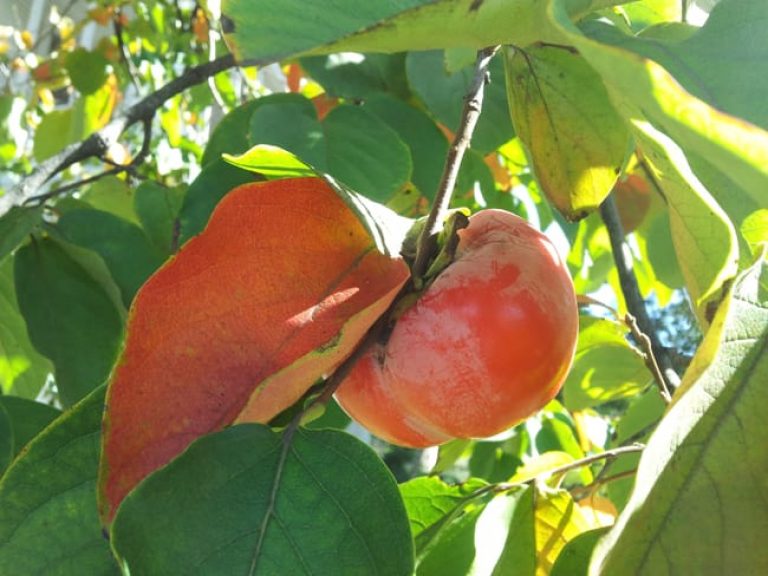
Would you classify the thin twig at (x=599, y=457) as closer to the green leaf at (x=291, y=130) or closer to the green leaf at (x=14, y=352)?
the green leaf at (x=291, y=130)

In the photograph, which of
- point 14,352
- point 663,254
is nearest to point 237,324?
point 14,352

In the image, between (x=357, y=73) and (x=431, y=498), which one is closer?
(x=431, y=498)

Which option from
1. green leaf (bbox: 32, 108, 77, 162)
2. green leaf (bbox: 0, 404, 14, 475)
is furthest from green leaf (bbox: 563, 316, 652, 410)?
green leaf (bbox: 32, 108, 77, 162)

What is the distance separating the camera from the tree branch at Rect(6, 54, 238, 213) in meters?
0.96

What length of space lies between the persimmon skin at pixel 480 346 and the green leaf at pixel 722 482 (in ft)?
0.37

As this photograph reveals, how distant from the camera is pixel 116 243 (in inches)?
38.9

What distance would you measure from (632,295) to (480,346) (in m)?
0.57

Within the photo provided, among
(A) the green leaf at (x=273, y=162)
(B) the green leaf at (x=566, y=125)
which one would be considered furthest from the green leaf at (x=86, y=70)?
(A) the green leaf at (x=273, y=162)

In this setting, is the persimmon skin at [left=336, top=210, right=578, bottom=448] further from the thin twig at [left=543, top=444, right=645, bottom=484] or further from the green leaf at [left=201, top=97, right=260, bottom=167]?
the green leaf at [left=201, top=97, right=260, bottom=167]

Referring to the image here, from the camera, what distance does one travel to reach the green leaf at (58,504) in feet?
1.73

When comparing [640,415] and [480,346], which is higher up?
[480,346]

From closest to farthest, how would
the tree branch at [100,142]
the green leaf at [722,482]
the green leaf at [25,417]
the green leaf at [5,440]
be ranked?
the green leaf at [722,482] < the green leaf at [5,440] < the green leaf at [25,417] < the tree branch at [100,142]

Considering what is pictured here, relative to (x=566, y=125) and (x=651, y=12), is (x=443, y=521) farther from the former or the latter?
(x=651, y=12)

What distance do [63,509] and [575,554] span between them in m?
0.31
